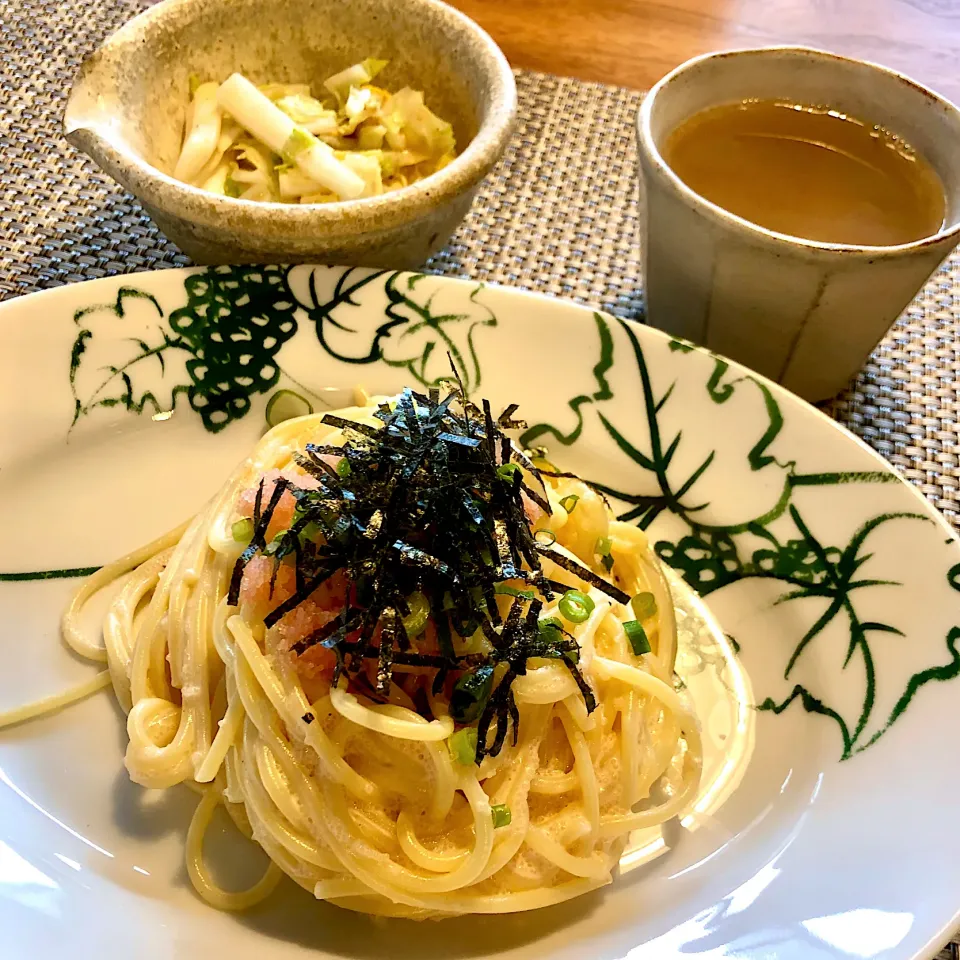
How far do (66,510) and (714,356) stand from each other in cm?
124

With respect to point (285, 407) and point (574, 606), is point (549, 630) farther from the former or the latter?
point (285, 407)

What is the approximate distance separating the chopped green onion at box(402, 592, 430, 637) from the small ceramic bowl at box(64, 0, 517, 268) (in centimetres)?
80

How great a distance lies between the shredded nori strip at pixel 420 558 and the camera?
119cm

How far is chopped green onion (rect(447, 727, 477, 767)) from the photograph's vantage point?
46.4 inches

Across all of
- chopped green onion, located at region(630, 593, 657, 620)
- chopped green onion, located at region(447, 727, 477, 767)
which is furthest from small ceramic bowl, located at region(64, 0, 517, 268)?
chopped green onion, located at region(447, 727, 477, 767)

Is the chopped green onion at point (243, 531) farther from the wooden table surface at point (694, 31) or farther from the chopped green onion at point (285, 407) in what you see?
the wooden table surface at point (694, 31)

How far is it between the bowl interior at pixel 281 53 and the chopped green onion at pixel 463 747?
4.54ft

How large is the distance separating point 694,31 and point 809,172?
1350 mm

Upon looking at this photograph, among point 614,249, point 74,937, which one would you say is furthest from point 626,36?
point 74,937

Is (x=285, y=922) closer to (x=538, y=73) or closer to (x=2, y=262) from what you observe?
(x=2, y=262)

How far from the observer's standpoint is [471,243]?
88.8 inches

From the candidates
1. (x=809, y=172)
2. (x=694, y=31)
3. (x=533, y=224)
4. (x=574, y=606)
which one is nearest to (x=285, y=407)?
(x=574, y=606)

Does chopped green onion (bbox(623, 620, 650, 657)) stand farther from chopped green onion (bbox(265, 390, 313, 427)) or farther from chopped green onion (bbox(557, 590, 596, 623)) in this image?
chopped green onion (bbox(265, 390, 313, 427))

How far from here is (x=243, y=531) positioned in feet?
4.38
